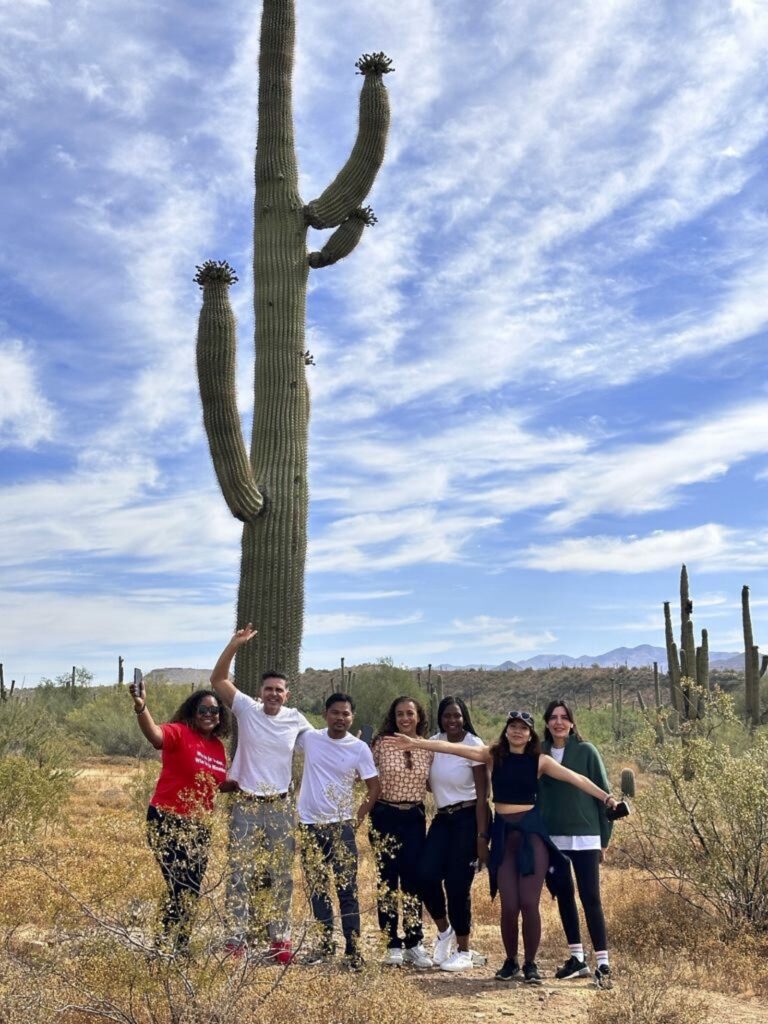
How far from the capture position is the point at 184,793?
4.85 meters

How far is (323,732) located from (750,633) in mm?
18036

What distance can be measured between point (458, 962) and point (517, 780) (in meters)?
1.11

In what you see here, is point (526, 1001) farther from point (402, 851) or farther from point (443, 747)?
point (443, 747)

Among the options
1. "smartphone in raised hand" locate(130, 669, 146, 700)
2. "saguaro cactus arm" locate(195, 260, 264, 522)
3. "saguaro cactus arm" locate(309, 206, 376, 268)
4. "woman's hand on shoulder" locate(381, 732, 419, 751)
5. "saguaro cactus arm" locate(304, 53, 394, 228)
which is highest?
"saguaro cactus arm" locate(304, 53, 394, 228)

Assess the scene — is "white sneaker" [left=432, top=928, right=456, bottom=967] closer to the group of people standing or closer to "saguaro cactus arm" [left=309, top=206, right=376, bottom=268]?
the group of people standing

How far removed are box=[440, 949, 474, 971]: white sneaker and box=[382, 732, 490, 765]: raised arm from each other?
1.11m

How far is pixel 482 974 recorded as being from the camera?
5488mm

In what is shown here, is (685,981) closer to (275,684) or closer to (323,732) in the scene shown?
(323,732)

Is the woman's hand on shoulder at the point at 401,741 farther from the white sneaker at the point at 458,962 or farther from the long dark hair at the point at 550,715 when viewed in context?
the white sneaker at the point at 458,962

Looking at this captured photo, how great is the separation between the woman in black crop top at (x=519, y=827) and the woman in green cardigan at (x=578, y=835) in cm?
9

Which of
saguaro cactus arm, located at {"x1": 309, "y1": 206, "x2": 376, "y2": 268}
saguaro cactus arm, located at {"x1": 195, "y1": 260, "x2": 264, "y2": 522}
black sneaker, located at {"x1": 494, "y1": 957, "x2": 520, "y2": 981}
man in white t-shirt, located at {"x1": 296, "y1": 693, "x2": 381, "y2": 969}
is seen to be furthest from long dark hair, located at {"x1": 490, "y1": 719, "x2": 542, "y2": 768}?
saguaro cactus arm, located at {"x1": 309, "y1": 206, "x2": 376, "y2": 268}

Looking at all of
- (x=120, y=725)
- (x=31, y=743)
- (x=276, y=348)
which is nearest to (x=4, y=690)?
(x=120, y=725)

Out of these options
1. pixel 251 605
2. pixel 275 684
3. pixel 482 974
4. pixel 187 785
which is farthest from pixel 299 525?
pixel 482 974

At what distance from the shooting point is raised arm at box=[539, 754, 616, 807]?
5.43 metres
